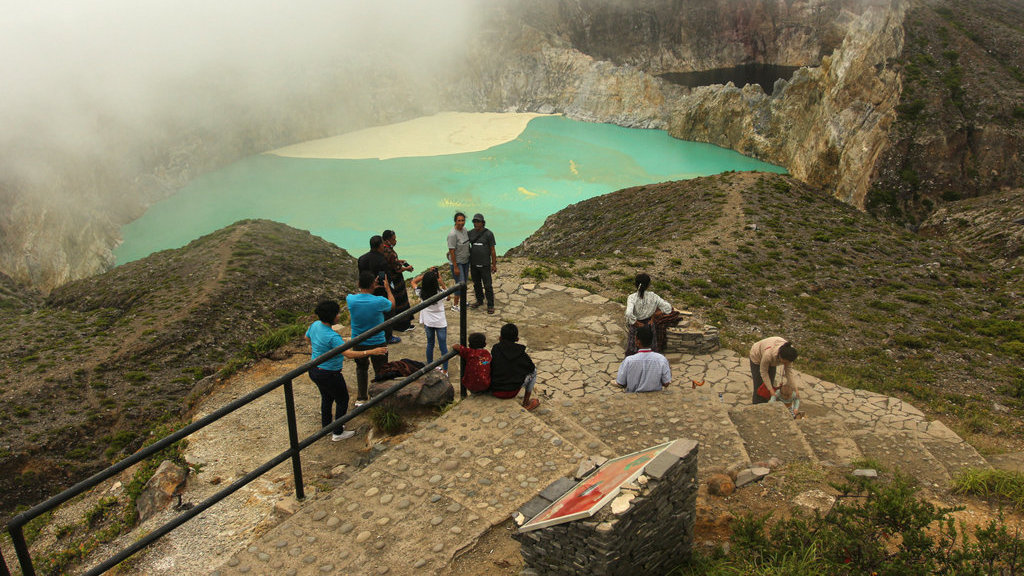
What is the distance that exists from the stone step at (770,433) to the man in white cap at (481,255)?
14.4 feet

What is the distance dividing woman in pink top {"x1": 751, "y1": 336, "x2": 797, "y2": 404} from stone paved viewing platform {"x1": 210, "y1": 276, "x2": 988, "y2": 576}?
1.06ft

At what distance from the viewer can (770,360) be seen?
293 inches

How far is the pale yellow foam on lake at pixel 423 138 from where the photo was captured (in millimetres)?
43281

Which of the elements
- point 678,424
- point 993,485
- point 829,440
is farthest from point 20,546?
point 993,485

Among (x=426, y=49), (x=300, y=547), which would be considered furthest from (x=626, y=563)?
(x=426, y=49)

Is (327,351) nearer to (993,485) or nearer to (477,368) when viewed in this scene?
(477,368)

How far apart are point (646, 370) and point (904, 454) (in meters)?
2.75

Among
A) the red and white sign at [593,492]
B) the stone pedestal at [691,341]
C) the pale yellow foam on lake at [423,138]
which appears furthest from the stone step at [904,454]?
the pale yellow foam on lake at [423,138]

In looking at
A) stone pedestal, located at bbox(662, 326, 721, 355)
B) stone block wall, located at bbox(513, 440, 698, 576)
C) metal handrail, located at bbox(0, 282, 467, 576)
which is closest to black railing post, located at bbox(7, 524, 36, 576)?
metal handrail, located at bbox(0, 282, 467, 576)

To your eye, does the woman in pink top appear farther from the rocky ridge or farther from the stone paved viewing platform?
the rocky ridge

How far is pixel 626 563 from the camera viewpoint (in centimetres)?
398

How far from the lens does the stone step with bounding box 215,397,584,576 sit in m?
4.52

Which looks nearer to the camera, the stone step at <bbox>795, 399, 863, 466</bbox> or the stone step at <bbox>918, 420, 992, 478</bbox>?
the stone step at <bbox>795, 399, 863, 466</bbox>

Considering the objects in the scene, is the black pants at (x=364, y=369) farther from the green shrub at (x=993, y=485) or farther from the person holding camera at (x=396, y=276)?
the green shrub at (x=993, y=485)
